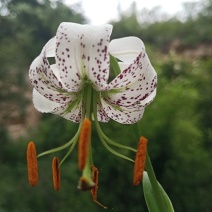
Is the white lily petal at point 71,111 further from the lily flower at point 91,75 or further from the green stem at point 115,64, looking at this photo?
the green stem at point 115,64

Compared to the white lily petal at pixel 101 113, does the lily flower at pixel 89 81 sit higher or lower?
higher

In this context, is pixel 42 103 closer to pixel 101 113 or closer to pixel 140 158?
pixel 101 113

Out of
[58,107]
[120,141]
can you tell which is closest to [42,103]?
[58,107]

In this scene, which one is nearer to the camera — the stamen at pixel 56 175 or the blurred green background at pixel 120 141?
the stamen at pixel 56 175

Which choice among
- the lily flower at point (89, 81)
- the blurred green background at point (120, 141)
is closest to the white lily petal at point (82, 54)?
the lily flower at point (89, 81)

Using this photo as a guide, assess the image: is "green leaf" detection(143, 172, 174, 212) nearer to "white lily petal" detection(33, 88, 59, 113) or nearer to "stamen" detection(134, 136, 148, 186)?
"stamen" detection(134, 136, 148, 186)

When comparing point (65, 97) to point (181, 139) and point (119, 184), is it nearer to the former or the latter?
point (119, 184)

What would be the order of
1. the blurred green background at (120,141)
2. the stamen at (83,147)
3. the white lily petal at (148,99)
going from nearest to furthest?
the stamen at (83,147) < the white lily petal at (148,99) < the blurred green background at (120,141)
